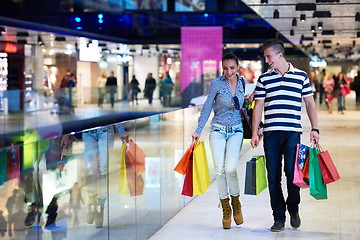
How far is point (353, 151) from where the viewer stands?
14109 millimetres

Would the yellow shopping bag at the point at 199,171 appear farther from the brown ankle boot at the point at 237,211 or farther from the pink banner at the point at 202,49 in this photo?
the pink banner at the point at 202,49

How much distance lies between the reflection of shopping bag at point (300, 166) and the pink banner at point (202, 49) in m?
24.2

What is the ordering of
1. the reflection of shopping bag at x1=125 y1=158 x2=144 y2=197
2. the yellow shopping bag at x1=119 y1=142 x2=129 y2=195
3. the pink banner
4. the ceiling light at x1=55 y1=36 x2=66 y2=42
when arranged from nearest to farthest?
the yellow shopping bag at x1=119 y1=142 x2=129 y2=195 → the reflection of shopping bag at x1=125 y1=158 x2=144 y2=197 → the pink banner → the ceiling light at x1=55 y1=36 x2=66 y2=42

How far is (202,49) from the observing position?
3088cm

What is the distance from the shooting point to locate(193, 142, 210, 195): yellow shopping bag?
6.79 m

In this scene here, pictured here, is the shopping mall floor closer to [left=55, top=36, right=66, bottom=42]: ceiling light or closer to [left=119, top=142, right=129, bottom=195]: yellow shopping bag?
[left=119, top=142, right=129, bottom=195]: yellow shopping bag

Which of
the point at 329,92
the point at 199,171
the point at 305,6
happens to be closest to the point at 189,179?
the point at 199,171

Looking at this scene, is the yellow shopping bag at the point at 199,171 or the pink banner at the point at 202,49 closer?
the yellow shopping bag at the point at 199,171

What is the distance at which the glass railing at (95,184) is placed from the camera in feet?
12.1

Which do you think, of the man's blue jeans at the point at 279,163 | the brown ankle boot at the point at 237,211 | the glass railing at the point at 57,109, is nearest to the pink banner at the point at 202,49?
the glass railing at the point at 57,109

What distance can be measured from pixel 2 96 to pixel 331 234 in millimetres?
13725

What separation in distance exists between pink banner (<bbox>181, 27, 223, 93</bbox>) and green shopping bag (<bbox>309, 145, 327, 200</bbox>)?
955 inches

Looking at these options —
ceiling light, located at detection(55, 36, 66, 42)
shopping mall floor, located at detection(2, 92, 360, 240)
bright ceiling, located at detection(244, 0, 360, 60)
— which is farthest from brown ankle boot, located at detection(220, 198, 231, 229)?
ceiling light, located at detection(55, 36, 66, 42)

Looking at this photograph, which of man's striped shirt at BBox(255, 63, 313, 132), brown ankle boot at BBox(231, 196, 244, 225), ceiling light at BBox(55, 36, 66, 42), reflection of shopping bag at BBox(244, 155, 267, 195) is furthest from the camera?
ceiling light at BBox(55, 36, 66, 42)
